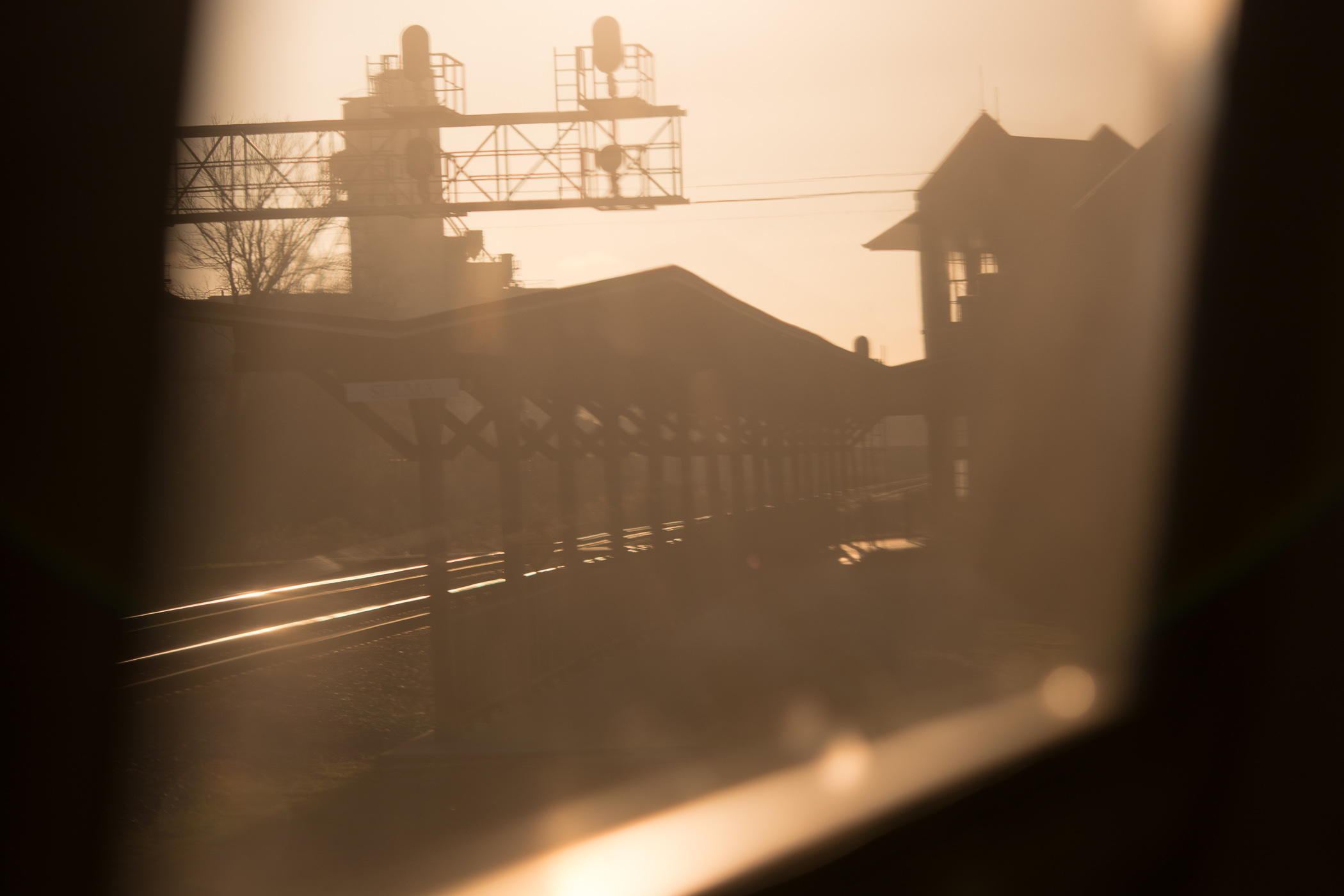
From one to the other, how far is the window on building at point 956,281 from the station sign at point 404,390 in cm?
1673

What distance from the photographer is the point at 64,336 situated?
32.2 feet

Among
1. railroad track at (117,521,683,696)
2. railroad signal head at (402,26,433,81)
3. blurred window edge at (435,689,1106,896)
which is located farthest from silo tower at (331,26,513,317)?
blurred window edge at (435,689,1106,896)

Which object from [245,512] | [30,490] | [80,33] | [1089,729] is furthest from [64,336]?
[245,512]

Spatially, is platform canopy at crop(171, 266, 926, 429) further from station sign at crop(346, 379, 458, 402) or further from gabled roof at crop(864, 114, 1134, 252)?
gabled roof at crop(864, 114, 1134, 252)

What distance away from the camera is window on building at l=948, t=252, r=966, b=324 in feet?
77.9

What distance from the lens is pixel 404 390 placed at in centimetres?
855

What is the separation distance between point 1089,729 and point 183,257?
31.8 meters

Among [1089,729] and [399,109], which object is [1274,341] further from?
[399,109]

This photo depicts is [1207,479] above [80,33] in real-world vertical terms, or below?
below

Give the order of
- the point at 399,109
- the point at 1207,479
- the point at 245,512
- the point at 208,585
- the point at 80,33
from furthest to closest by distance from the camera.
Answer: the point at 245,512, the point at 208,585, the point at 399,109, the point at 80,33, the point at 1207,479

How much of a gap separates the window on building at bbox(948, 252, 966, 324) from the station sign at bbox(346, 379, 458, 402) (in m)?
16.7

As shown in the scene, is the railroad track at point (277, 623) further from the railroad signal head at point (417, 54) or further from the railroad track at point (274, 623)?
the railroad signal head at point (417, 54)

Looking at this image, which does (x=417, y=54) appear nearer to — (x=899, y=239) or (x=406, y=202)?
(x=406, y=202)

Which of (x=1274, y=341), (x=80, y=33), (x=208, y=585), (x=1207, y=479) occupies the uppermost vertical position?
(x=80, y=33)
